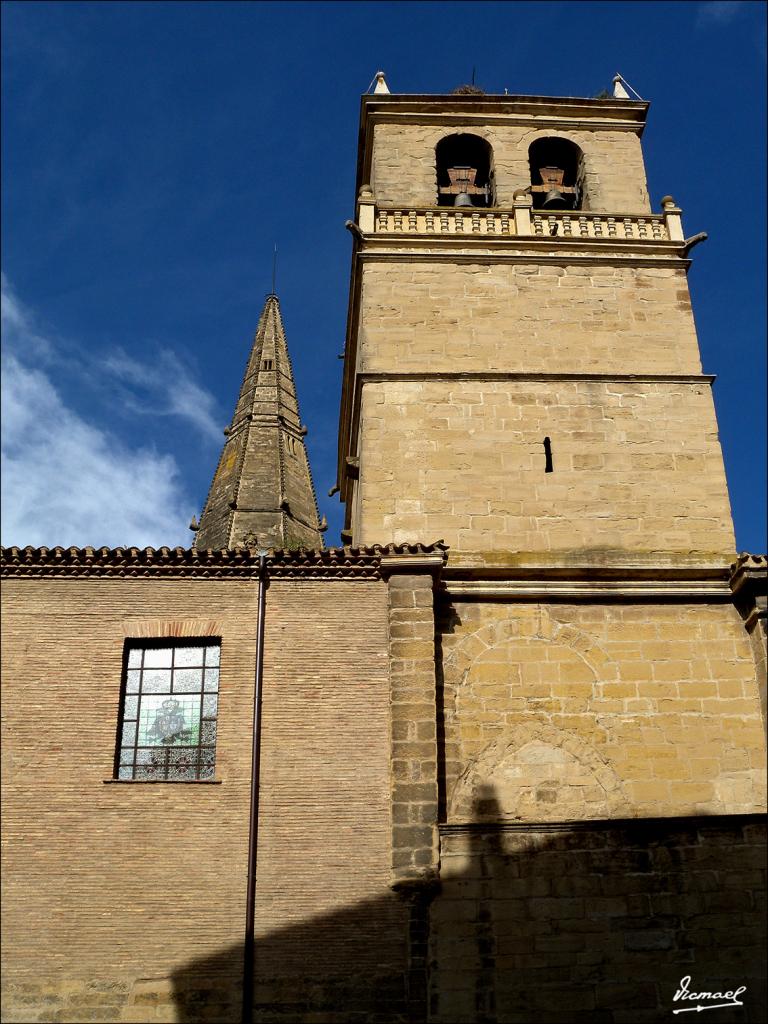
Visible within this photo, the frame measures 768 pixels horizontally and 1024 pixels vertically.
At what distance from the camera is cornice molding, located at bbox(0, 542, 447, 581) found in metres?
12.5

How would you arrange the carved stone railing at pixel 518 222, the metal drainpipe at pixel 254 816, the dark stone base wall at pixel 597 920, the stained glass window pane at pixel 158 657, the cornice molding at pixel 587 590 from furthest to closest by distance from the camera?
the carved stone railing at pixel 518 222
the cornice molding at pixel 587 590
the stained glass window pane at pixel 158 657
the dark stone base wall at pixel 597 920
the metal drainpipe at pixel 254 816

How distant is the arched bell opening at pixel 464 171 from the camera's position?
1827 centimetres

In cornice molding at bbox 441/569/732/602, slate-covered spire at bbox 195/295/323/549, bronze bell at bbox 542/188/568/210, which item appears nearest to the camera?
cornice molding at bbox 441/569/732/602

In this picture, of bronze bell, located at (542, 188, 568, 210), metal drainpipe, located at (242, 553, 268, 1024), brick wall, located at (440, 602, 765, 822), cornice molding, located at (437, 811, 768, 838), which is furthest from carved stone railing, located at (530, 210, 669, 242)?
cornice molding, located at (437, 811, 768, 838)

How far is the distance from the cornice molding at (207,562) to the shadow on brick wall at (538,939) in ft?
9.89

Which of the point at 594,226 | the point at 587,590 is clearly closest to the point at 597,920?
the point at 587,590

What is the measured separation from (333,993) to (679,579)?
20.3 ft

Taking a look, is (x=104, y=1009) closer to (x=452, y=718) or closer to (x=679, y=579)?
(x=452, y=718)

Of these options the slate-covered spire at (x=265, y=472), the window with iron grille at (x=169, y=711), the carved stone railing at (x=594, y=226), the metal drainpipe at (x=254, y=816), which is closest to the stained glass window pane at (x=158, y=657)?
the window with iron grille at (x=169, y=711)

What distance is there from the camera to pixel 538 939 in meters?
11.0

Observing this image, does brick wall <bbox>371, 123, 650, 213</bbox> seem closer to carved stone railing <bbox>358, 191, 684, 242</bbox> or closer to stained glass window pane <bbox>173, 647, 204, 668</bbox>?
carved stone railing <bbox>358, 191, 684, 242</bbox>

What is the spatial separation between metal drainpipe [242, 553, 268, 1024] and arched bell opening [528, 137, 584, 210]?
28.6ft

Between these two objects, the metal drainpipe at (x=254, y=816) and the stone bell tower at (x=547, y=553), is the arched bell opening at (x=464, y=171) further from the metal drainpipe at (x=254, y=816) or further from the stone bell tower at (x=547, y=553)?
the metal drainpipe at (x=254, y=816)

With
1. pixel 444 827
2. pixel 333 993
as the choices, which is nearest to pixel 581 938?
pixel 444 827
